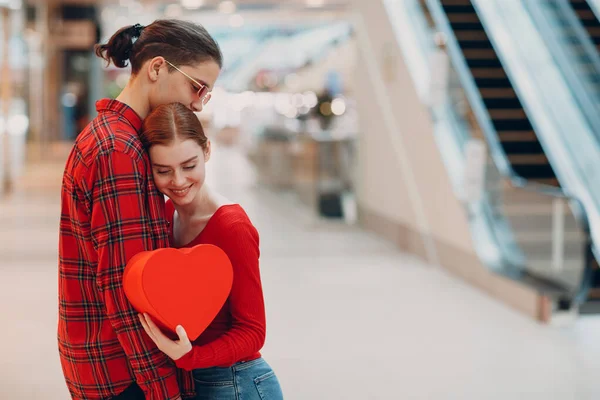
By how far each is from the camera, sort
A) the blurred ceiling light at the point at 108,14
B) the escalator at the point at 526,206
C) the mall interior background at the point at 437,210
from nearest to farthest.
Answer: the mall interior background at the point at 437,210, the escalator at the point at 526,206, the blurred ceiling light at the point at 108,14

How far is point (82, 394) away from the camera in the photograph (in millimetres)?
1893

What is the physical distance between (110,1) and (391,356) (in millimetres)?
16989

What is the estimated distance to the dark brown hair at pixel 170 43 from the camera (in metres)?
1.86

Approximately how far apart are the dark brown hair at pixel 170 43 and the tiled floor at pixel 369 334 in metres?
2.74

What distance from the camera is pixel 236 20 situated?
74.5 ft

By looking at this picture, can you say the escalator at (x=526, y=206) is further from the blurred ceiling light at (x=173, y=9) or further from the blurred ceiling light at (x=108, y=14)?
the blurred ceiling light at (x=108, y=14)

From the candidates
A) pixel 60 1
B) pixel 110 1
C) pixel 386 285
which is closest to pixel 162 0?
pixel 110 1

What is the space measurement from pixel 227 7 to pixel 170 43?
1760 cm

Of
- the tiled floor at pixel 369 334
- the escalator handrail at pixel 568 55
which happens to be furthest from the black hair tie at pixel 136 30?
the escalator handrail at pixel 568 55

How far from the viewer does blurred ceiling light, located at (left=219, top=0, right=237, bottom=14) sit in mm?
18109

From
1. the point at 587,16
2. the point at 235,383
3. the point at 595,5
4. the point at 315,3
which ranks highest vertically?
the point at 315,3

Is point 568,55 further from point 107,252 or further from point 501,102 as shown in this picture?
point 107,252

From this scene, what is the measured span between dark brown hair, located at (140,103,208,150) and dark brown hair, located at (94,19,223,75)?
0.09 meters

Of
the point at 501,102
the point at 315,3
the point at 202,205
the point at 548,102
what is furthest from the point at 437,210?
the point at 315,3
